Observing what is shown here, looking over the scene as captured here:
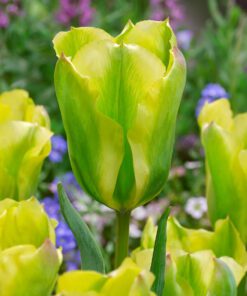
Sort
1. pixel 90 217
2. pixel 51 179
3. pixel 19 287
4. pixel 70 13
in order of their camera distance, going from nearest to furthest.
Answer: pixel 19 287 < pixel 90 217 < pixel 51 179 < pixel 70 13

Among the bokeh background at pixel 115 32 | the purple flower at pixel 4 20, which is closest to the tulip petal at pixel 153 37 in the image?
the bokeh background at pixel 115 32

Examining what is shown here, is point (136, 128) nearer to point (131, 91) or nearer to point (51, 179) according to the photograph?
point (131, 91)

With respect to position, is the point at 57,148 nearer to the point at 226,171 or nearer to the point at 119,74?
the point at 226,171

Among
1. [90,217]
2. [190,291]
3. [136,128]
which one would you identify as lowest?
[90,217]

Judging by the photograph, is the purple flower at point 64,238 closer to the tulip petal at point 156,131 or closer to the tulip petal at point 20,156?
the tulip petal at point 20,156

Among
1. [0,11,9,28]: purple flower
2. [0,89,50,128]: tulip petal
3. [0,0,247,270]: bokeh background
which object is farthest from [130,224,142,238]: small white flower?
[0,89,50,128]: tulip petal

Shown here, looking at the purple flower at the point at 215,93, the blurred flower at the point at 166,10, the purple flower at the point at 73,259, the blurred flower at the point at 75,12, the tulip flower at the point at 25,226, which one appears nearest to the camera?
the tulip flower at the point at 25,226

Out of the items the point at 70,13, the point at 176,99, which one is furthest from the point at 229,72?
the point at 176,99
